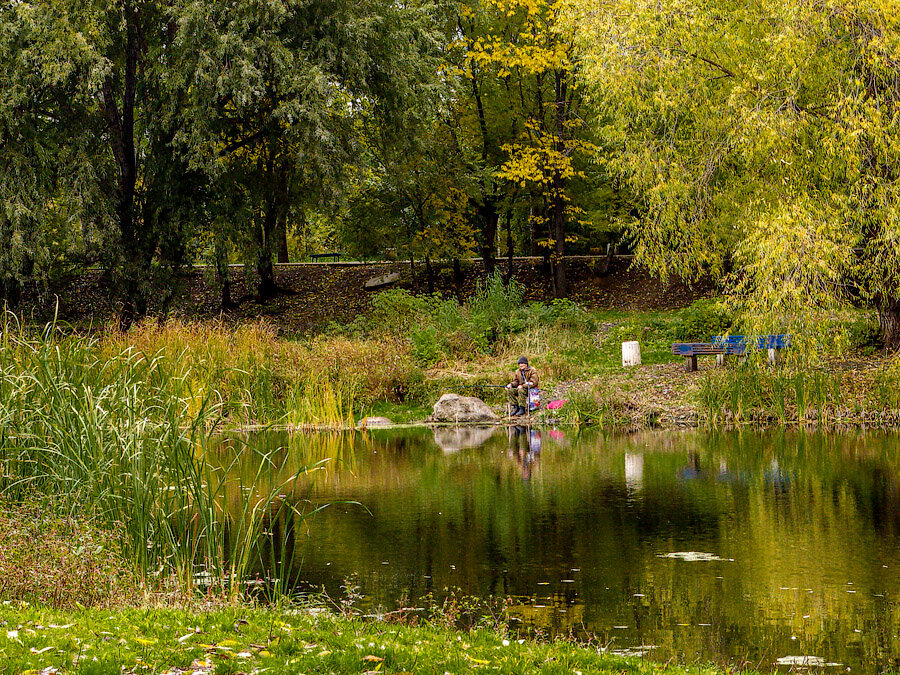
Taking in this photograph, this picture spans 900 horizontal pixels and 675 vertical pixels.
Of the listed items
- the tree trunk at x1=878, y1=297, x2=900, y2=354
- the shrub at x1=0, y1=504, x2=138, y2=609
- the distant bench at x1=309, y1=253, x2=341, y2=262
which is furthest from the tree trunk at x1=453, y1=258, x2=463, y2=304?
the shrub at x1=0, y1=504, x2=138, y2=609

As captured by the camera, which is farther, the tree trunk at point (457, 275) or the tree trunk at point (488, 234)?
the tree trunk at point (457, 275)

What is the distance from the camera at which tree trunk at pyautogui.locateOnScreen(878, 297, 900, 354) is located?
726 inches

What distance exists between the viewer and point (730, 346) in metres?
18.6

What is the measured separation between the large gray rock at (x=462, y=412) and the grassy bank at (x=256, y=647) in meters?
12.5

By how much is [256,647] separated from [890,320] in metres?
16.0

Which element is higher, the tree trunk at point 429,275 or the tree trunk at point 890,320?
the tree trunk at point 429,275

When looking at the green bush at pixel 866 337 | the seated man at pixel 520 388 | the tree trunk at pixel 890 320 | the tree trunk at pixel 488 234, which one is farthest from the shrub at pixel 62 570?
the tree trunk at pixel 488 234

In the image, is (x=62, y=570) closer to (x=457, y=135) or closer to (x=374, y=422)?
(x=374, y=422)

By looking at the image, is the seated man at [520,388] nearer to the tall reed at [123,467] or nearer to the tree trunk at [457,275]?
the tall reed at [123,467]

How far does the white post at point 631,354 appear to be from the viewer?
20.8 m

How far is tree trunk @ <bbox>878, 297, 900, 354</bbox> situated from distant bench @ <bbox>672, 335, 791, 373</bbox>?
229 cm

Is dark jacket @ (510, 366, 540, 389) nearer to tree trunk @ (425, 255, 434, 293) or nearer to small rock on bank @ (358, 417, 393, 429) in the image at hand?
small rock on bank @ (358, 417, 393, 429)

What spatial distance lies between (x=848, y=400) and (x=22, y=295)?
869 inches

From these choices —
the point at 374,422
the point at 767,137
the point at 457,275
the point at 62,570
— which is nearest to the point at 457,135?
the point at 457,275
